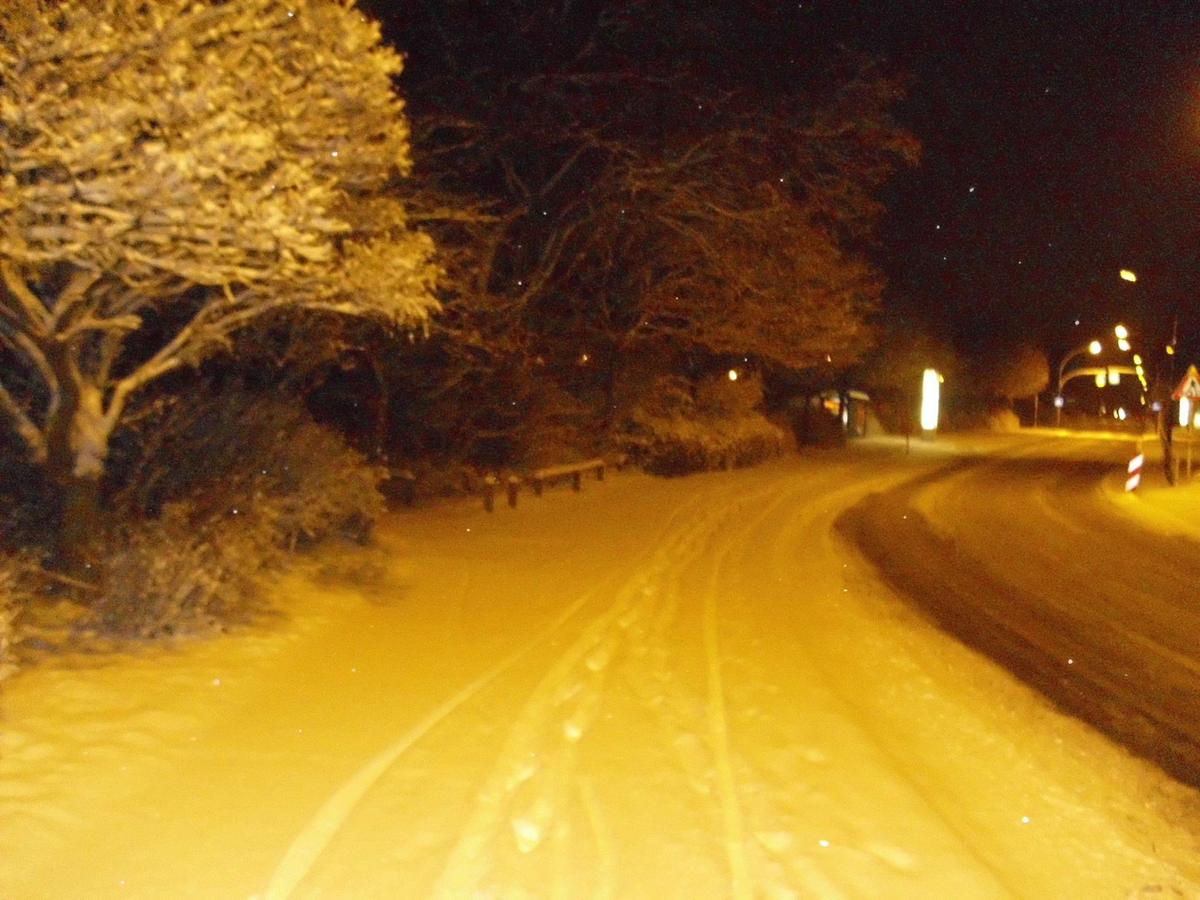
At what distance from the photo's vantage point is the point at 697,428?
30.4m

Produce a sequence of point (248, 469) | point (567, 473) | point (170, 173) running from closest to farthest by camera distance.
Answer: point (170, 173), point (248, 469), point (567, 473)

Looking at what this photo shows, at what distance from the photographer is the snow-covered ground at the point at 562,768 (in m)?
5.23

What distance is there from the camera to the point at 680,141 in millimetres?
15625

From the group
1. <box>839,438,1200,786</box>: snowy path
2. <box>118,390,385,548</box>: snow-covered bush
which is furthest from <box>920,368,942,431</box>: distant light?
<box>118,390,385,548</box>: snow-covered bush

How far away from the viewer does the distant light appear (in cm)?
5097

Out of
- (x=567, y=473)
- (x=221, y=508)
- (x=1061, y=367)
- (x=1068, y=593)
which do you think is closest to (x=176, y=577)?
(x=221, y=508)

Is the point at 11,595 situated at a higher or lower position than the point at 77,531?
lower

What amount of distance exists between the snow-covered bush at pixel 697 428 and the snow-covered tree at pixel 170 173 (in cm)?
1897

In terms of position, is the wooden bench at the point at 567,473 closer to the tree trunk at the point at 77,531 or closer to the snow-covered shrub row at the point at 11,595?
the tree trunk at the point at 77,531

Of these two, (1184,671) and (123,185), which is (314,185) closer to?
(123,185)

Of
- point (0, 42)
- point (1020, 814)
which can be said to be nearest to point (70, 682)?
point (0, 42)

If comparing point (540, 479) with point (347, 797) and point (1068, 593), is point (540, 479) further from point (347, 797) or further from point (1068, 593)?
point (347, 797)

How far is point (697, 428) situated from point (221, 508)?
2098 cm

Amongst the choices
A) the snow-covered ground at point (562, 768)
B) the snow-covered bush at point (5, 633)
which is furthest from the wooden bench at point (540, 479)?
the snow-covered bush at point (5, 633)
